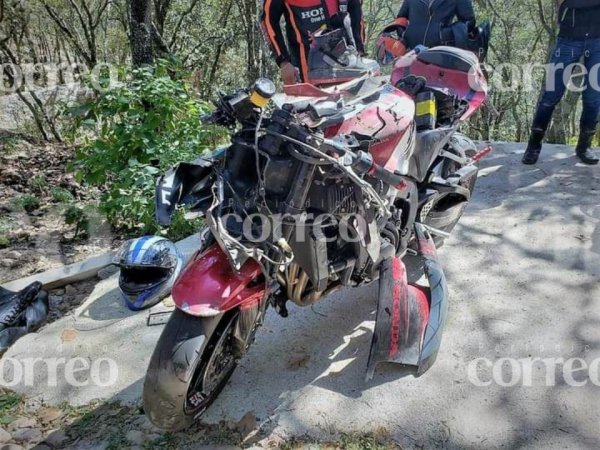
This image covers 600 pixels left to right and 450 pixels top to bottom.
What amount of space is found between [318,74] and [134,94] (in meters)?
Result: 2.00

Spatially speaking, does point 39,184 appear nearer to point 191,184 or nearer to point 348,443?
point 191,184

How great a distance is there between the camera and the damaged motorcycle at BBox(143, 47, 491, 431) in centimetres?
191

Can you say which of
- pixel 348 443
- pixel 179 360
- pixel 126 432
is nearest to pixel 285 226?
pixel 179 360

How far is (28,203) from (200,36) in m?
Result: 8.28

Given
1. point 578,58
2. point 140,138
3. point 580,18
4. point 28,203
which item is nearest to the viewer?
point 140,138

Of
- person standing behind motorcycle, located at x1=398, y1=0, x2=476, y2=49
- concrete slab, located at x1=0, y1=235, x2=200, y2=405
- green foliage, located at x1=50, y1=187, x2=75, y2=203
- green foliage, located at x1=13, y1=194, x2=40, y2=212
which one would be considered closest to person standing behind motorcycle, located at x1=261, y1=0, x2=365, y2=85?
person standing behind motorcycle, located at x1=398, y1=0, x2=476, y2=49

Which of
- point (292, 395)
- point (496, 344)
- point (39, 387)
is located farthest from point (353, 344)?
point (39, 387)

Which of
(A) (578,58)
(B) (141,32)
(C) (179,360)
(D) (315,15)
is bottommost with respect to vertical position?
(C) (179,360)

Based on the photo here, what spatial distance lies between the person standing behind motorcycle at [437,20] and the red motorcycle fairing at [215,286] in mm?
3427

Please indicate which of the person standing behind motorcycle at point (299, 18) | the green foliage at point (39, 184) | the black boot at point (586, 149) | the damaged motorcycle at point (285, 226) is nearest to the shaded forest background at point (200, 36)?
the green foliage at point (39, 184)

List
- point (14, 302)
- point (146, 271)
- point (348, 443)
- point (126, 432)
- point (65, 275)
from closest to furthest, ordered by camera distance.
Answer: point (348, 443), point (126, 432), point (14, 302), point (146, 271), point (65, 275)

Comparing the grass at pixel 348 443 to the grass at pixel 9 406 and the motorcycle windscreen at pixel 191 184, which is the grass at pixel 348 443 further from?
the grass at pixel 9 406

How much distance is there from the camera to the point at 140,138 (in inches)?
160

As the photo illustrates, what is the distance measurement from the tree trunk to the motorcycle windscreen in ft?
10.0
